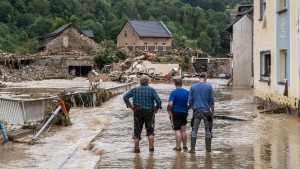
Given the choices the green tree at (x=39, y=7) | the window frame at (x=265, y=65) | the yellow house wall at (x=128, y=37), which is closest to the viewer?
the window frame at (x=265, y=65)

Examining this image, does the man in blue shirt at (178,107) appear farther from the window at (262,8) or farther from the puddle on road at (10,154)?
the window at (262,8)

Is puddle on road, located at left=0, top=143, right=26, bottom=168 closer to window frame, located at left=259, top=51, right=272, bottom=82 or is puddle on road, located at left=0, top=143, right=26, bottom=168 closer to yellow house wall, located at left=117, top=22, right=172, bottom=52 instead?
window frame, located at left=259, top=51, right=272, bottom=82

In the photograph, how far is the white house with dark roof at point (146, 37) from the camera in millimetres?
85662

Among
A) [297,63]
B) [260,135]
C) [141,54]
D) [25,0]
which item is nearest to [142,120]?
[260,135]

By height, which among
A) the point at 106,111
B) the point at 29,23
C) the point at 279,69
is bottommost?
the point at 106,111

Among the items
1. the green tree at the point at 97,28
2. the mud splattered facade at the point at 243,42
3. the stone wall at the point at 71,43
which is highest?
the green tree at the point at 97,28

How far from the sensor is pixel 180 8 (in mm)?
140625

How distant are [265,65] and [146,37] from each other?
64323 mm

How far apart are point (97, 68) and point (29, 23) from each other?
50056mm

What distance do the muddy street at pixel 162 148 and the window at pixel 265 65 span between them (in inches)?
161

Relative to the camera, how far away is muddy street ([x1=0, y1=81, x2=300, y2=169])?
9828 mm

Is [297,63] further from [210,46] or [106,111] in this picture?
[210,46]

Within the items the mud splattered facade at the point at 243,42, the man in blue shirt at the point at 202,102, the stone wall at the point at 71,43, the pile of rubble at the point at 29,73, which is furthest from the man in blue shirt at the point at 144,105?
the stone wall at the point at 71,43

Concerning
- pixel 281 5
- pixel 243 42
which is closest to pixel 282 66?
pixel 281 5
